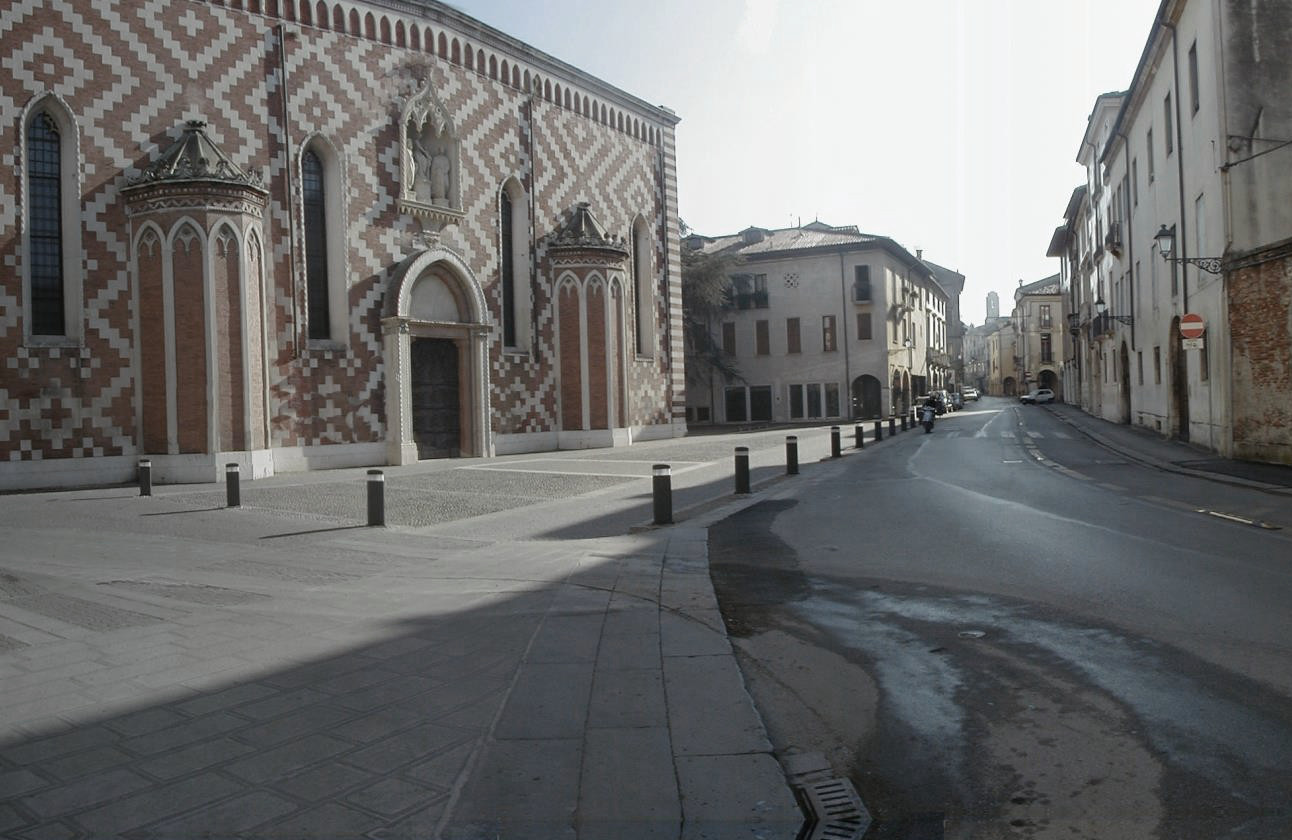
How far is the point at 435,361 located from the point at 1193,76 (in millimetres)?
19847

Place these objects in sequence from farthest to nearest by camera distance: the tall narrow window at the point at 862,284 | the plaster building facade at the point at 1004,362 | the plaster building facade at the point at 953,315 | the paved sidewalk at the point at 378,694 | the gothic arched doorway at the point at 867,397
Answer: the plaster building facade at the point at 1004,362, the plaster building facade at the point at 953,315, the gothic arched doorway at the point at 867,397, the tall narrow window at the point at 862,284, the paved sidewalk at the point at 378,694

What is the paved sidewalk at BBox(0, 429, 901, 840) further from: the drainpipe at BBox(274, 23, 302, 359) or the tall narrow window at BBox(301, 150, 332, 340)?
the tall narrow window at BBox(301, 150, 332, 340)

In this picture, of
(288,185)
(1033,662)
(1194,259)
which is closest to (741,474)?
(1033,662)

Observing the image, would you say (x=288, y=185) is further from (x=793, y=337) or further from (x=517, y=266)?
(x=793, y=337)

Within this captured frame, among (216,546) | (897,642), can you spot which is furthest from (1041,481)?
(216,546)

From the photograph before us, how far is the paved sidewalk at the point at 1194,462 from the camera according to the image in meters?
14.6

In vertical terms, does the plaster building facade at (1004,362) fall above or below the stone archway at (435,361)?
above

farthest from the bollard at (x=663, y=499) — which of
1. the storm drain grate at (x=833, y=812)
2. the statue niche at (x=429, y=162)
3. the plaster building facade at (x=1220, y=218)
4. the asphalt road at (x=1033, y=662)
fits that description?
the statue niche at (x=429, y=162)

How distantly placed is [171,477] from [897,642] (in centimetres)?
1785

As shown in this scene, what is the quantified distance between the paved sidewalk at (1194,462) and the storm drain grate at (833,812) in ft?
41.3

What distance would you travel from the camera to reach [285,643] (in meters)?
5.87

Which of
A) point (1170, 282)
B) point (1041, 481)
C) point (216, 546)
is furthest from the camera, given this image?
point (1170, 282)

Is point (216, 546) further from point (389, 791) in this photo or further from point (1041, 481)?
point (1041, 481)

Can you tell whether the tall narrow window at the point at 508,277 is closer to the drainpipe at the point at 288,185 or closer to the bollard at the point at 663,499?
the drainpipe at the point at 288,185
